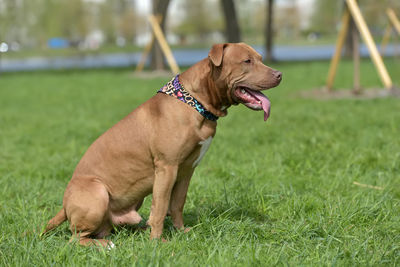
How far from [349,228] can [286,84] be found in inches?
426

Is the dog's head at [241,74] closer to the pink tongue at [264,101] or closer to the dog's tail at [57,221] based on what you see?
the pink tongue at [264,101]

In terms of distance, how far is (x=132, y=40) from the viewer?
9219 centimetres

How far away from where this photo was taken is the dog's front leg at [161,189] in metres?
3.21

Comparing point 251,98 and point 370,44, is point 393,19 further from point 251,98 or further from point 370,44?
point 251,98

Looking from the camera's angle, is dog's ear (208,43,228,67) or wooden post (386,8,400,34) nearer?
dog's ear (208,43,228,67)

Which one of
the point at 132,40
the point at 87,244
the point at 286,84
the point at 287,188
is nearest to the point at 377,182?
the point at 287,188

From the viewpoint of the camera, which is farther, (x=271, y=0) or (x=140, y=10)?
(x=140, y=10)

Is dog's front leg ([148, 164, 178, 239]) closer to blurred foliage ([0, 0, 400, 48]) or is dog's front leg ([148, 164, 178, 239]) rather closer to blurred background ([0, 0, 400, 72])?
blurred background ([0, 0, 400, 72])

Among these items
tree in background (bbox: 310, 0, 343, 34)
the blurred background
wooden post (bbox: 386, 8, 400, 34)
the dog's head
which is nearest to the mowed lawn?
the dog's head

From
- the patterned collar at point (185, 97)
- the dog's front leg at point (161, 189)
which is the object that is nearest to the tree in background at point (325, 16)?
the patterned collar at point (185, 97)

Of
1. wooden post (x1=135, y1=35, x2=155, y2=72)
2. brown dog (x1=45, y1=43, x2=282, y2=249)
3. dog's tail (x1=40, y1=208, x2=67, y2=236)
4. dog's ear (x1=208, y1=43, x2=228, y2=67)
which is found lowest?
wooden post (x1=135, y1=35, x2=155, y2=72)

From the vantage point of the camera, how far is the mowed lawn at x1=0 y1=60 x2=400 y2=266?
301 centimetres

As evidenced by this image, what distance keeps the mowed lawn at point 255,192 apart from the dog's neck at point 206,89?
0.92 meters

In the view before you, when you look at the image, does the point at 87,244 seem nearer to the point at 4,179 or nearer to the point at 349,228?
the point at 349,228
